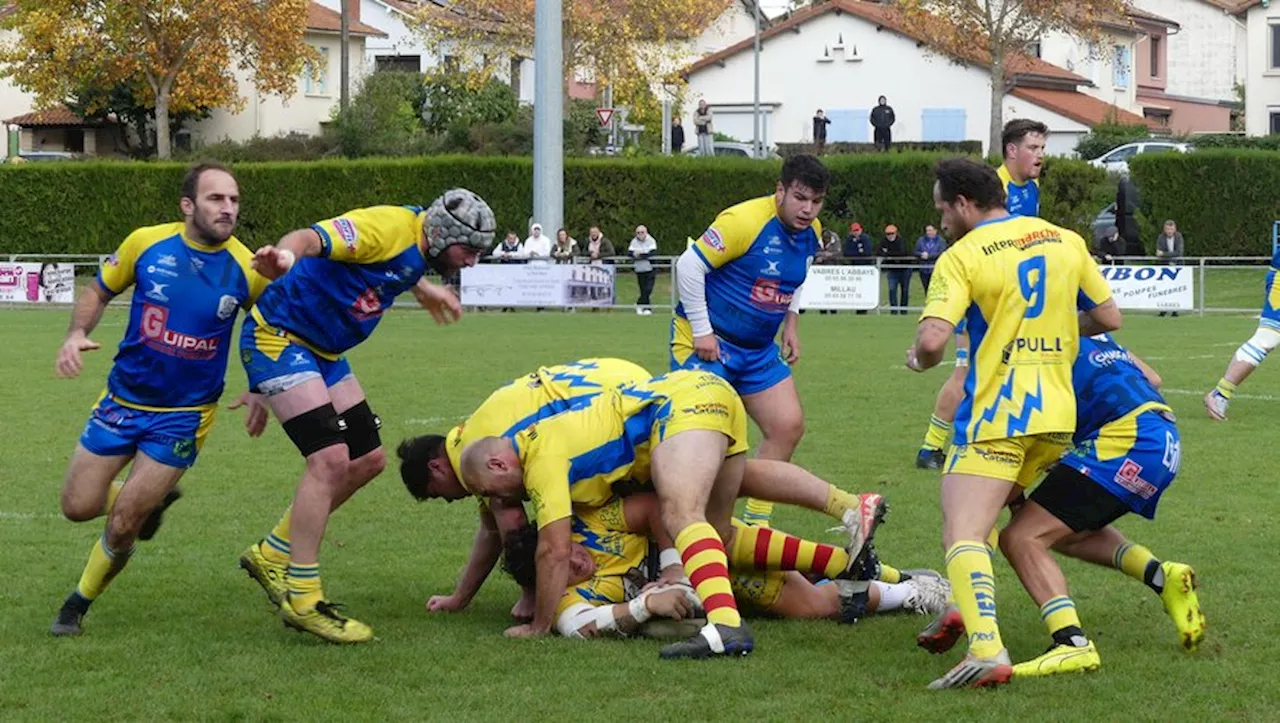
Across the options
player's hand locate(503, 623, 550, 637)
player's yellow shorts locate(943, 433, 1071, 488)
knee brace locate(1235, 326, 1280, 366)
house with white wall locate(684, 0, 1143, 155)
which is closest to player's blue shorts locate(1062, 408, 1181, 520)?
player's yellow shorts locate(943, 433, 1071, 488)

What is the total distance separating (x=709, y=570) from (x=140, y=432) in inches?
103

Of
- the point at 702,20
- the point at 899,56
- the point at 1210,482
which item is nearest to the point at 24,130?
the point at 702,20

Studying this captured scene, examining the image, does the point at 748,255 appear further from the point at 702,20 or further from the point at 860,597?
the point at 702,20

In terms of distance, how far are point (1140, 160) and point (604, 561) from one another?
3537cm

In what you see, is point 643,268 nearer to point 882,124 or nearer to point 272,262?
point 882,124

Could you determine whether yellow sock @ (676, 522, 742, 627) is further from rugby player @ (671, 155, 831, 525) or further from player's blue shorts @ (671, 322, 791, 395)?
player's blue shorts @ (671, 322, 791, 395)

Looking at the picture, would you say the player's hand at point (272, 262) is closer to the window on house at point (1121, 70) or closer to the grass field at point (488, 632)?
the grass field at point (488, 632)

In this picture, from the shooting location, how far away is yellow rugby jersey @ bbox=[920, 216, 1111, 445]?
6719mm

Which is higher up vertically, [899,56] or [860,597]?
[899,56]

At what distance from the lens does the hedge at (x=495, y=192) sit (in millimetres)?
41531

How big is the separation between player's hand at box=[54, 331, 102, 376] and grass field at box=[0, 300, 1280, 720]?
3.77 ft

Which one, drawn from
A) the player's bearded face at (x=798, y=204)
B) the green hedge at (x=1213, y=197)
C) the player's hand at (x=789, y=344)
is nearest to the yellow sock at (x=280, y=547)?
the player's bearded face at (x=798, y=204)

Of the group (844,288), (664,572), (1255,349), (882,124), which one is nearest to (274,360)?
(664,572)

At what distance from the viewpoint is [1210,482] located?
11.9m
